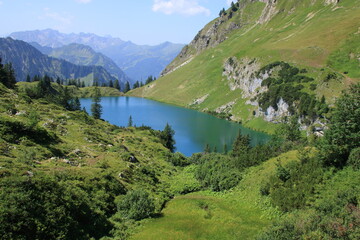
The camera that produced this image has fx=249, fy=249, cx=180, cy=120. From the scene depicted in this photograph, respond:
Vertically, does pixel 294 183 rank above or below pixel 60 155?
below

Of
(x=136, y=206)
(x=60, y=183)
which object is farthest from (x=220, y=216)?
(x=60, y=183)

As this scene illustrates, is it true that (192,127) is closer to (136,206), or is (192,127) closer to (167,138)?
(167,138)

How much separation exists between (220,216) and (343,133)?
1815 cm

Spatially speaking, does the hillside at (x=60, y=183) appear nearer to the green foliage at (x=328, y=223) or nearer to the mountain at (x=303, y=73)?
the green foliage at (x=328, y=223)

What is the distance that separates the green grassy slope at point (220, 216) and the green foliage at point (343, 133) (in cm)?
814

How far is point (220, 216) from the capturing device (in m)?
28.9

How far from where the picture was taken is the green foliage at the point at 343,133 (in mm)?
30281

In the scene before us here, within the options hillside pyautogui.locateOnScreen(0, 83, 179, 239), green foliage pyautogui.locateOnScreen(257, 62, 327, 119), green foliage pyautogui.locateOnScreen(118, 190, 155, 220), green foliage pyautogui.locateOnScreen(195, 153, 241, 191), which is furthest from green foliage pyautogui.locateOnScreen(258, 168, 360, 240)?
green foliage pyautogui.locateOnScreen(257, 62, 327, 119)

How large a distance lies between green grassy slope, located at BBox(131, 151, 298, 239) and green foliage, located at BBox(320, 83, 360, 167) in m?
8.14

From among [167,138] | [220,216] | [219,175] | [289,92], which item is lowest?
[167,138]

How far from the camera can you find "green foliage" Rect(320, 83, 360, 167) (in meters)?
30.3

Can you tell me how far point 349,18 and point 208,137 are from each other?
132 m

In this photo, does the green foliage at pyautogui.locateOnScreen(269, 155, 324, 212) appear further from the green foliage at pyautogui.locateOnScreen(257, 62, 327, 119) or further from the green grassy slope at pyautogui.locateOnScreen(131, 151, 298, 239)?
the green foliage at pyautogui.locateOnScreen(257, 62, 327, 119)

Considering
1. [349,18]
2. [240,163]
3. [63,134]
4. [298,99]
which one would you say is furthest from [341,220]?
[349,18]
